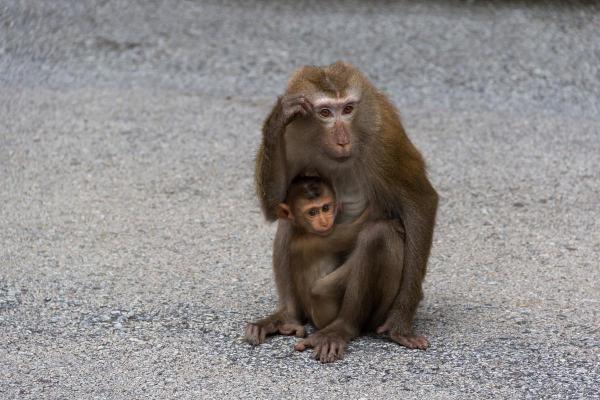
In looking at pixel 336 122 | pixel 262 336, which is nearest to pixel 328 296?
pixel 262 336

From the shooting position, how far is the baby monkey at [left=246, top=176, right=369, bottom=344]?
601cm

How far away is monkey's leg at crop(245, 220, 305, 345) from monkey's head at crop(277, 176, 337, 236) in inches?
5.7

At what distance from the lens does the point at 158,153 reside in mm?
9883

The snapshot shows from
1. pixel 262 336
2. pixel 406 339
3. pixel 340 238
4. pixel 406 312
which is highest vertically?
pixel 340 238

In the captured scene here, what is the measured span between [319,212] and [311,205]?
0.06m

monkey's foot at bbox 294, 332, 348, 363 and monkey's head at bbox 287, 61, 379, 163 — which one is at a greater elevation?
monkey's head at bbox 287, 61, 379, 163

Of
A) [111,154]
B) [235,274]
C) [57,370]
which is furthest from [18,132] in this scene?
[57,370]

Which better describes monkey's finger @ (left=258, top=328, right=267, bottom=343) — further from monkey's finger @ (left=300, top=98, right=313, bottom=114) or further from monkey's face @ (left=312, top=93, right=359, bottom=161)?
monkey's finger @ (left=300, top=98, right=313, bottom=114)

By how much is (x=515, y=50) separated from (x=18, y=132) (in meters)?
5.58

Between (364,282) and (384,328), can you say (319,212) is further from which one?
(384,328)

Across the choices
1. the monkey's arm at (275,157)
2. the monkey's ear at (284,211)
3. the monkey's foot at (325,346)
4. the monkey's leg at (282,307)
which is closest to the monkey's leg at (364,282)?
the monkey's foot at (325,346)

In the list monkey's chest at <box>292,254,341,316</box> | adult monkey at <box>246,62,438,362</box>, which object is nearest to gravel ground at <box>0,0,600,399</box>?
adult monkey at <box>246,62,438,362</box>

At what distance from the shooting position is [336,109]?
572 cm

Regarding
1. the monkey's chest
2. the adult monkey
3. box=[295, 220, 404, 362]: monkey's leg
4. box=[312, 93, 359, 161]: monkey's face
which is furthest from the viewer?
Answer: the monkey's chest
